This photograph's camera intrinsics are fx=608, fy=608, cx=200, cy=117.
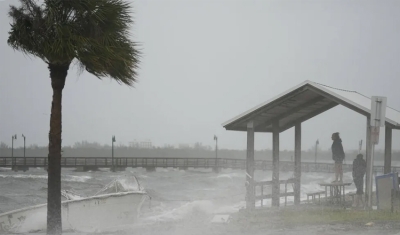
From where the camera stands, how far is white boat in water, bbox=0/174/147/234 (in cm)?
1612

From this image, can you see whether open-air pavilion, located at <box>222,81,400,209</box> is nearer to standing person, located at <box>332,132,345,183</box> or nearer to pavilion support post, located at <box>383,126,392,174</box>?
pavilion support post, located at <box>383,126,392,174</box>

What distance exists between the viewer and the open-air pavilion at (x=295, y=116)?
14586 mm

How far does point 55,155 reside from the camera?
1187 centimetres

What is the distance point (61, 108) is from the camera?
12.1m

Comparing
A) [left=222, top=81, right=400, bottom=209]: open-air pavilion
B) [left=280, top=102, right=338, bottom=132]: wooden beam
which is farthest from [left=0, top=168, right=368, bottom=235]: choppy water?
[left=280, top=102, right=338, bottom=132]: wooden beam

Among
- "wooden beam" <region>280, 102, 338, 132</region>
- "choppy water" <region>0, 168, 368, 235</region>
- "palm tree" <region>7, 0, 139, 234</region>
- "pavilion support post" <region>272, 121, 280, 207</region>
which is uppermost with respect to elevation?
"palm tree" <region>7, 0, 139, 234</region>

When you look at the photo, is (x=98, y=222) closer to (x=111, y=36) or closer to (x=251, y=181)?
(x=251, y=181)

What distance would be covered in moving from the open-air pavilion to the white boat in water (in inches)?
161

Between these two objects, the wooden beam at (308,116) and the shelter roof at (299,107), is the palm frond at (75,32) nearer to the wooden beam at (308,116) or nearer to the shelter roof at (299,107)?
the shelter roof at (299,107)

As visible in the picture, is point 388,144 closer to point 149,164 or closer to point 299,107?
point 299,107

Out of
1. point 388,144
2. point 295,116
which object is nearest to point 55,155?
point 295,116

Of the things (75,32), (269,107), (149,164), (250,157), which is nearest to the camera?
(75,32)

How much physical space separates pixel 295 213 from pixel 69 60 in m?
6.48

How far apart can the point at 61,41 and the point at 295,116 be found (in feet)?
26.3
